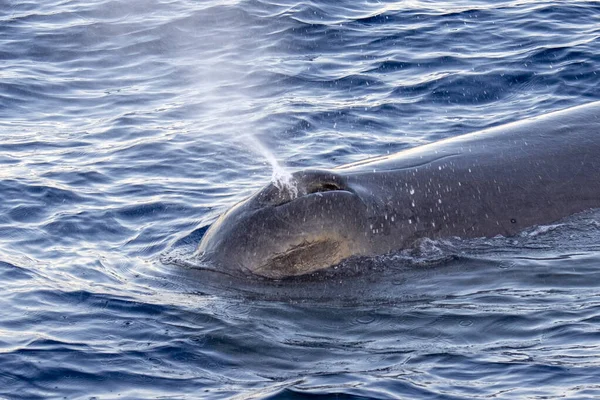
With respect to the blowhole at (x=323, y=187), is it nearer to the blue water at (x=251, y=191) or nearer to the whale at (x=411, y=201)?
the whale at (x=411, y=201)

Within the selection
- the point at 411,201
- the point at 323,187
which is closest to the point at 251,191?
the point at 323,187

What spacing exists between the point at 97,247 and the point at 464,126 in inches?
232

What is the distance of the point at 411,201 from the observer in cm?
1116

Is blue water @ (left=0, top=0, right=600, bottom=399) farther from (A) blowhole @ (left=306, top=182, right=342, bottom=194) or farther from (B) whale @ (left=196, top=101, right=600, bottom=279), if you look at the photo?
(A) blowhole @ (left=306, top=182, right=342, bottom=194)

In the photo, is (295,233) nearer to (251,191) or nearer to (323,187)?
(323,187)

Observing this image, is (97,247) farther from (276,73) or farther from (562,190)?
(276,73)

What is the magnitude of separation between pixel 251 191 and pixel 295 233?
344 cm

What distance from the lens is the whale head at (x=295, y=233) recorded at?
10.8 m

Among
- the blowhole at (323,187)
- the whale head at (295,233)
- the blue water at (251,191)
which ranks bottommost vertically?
the blue water at (251,191)

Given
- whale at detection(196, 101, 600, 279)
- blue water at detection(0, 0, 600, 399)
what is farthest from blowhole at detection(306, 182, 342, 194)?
blue water at detection(0, 0, 600, 399)

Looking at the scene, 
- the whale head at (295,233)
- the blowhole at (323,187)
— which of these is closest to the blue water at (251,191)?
the whale head at (295,233)

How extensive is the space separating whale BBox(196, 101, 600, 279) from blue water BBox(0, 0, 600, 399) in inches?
7.9

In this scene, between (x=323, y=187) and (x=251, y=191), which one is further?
(x=251, y=191)

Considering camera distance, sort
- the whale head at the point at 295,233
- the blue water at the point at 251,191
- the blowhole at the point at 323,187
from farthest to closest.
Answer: the blowhole at the point at 323,187 < the whale head at the point at 295,233 < the blue water at the point at 251,191
